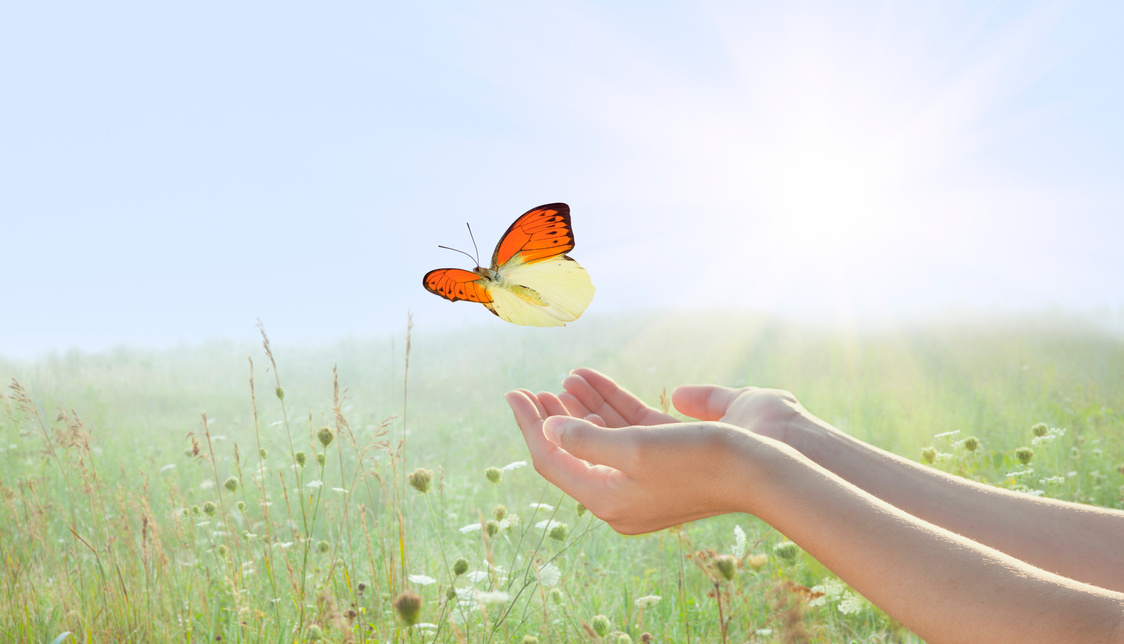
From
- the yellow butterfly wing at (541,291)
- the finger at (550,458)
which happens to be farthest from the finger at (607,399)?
the yellow butterfly wing at (541,291)

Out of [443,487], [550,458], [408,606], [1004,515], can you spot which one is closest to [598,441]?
[550,458]

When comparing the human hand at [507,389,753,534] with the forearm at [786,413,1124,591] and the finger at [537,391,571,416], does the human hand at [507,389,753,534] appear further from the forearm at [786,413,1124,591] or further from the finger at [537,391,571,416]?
the forearm at [786,413,1124,591]

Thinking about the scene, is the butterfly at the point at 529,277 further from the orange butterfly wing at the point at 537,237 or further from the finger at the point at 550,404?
the finger at the point at 550,404

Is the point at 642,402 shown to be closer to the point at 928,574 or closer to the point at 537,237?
the point at 537,237

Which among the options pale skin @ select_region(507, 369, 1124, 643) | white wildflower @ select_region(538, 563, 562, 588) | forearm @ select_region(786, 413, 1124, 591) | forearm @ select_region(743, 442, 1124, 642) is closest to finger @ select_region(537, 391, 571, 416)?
pale skin @ select_region(507, 369, 1124, 643)

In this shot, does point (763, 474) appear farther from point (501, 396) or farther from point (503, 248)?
point (501, 396)

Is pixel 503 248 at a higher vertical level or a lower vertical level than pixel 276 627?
higher

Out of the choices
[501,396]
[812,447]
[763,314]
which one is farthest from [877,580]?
[763,314]
